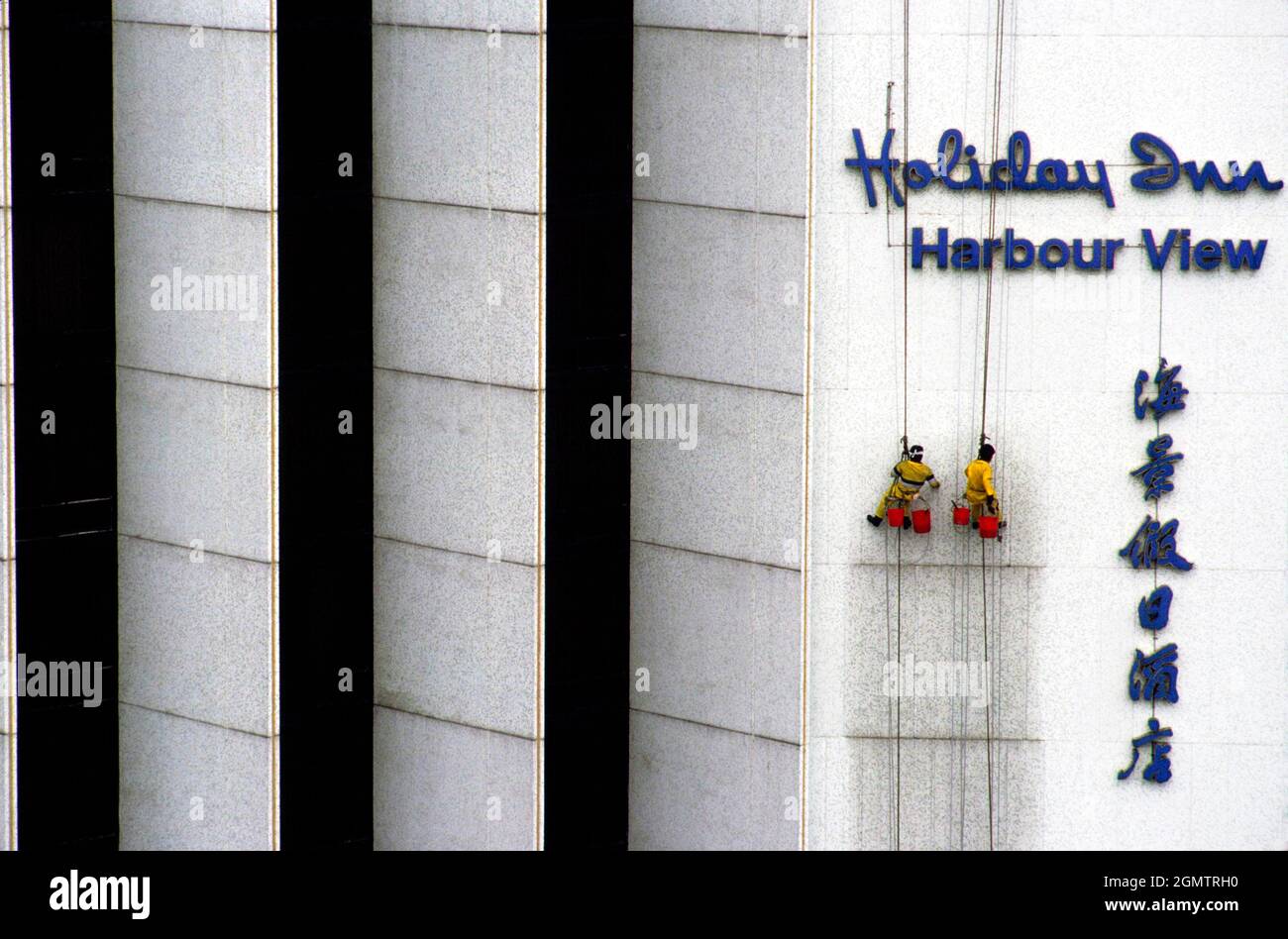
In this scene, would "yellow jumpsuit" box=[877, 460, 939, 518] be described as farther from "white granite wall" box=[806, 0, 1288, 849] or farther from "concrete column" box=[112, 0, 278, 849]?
"concrete column" box=[112, 0, 278, 849]

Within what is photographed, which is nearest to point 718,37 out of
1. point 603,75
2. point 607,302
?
point 603,75

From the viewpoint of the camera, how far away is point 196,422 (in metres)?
34.8

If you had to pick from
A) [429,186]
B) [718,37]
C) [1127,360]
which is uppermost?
[718,37]

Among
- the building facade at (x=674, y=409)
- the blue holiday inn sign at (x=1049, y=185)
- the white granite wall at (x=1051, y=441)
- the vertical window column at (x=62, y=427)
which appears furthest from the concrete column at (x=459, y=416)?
the blue holiday inn sign at (x=1049, y=185)

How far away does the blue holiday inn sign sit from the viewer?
34.4 m

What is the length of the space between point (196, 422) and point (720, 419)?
772cm

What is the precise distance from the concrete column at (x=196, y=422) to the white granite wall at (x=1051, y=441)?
8.09m

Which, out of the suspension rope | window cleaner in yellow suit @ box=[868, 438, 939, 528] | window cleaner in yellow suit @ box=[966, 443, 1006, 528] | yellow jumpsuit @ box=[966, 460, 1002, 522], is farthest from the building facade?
yellow jumpsuit @ box=[966, 460, 1002, 522]

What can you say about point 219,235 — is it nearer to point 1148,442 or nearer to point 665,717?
point 665,717

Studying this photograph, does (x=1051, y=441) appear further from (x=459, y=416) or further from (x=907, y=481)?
(x=459, y=416)

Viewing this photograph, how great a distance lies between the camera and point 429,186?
35.0 m

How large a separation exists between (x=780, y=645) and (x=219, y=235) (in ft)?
33.3

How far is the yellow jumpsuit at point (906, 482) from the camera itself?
1366 inches

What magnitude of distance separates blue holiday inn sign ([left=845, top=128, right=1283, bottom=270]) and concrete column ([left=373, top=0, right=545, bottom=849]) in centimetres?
521
